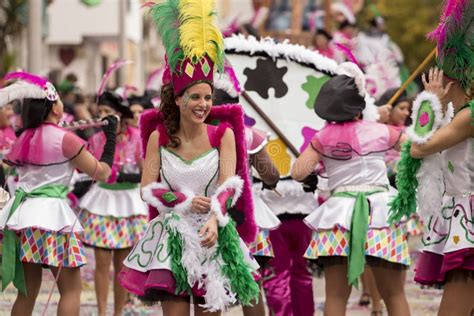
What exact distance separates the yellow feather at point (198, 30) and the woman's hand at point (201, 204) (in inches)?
30.0

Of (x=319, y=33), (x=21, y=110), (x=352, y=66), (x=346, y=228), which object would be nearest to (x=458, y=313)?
(x=346, y=228)

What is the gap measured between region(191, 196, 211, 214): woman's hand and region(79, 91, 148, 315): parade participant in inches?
136

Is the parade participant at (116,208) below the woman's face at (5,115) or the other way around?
below

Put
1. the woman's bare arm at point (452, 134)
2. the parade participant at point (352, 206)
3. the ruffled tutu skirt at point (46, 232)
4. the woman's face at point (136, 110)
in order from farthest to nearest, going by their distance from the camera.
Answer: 1. the woman's face at point (136, 110)
2. the parade participant at point (352, 206)
3. the ruffled tutu skirt at point (46, 232)
4. the woman's bare arm at point (452, 134)

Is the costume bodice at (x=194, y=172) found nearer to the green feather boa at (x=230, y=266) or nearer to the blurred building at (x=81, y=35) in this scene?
the green feather boa at (x=230, y=266)

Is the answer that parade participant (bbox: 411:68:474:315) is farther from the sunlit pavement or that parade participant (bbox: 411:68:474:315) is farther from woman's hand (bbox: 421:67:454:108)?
the sunlit pavement

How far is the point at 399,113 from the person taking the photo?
10891 millimetres

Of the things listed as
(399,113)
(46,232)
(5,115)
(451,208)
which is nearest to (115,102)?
(5,115)

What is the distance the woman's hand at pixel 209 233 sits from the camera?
21.4 ft

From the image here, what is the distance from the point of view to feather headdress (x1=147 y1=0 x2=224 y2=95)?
6.69m

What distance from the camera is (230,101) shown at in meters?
8.47

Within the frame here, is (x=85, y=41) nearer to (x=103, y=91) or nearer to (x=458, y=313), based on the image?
(x=103, y=91)

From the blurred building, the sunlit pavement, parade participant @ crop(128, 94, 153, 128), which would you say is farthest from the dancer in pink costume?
the blurred building

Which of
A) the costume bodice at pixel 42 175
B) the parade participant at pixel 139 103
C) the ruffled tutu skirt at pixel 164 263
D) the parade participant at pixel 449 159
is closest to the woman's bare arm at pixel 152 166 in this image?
the ruffled tutu skirt at pixel 164 263
